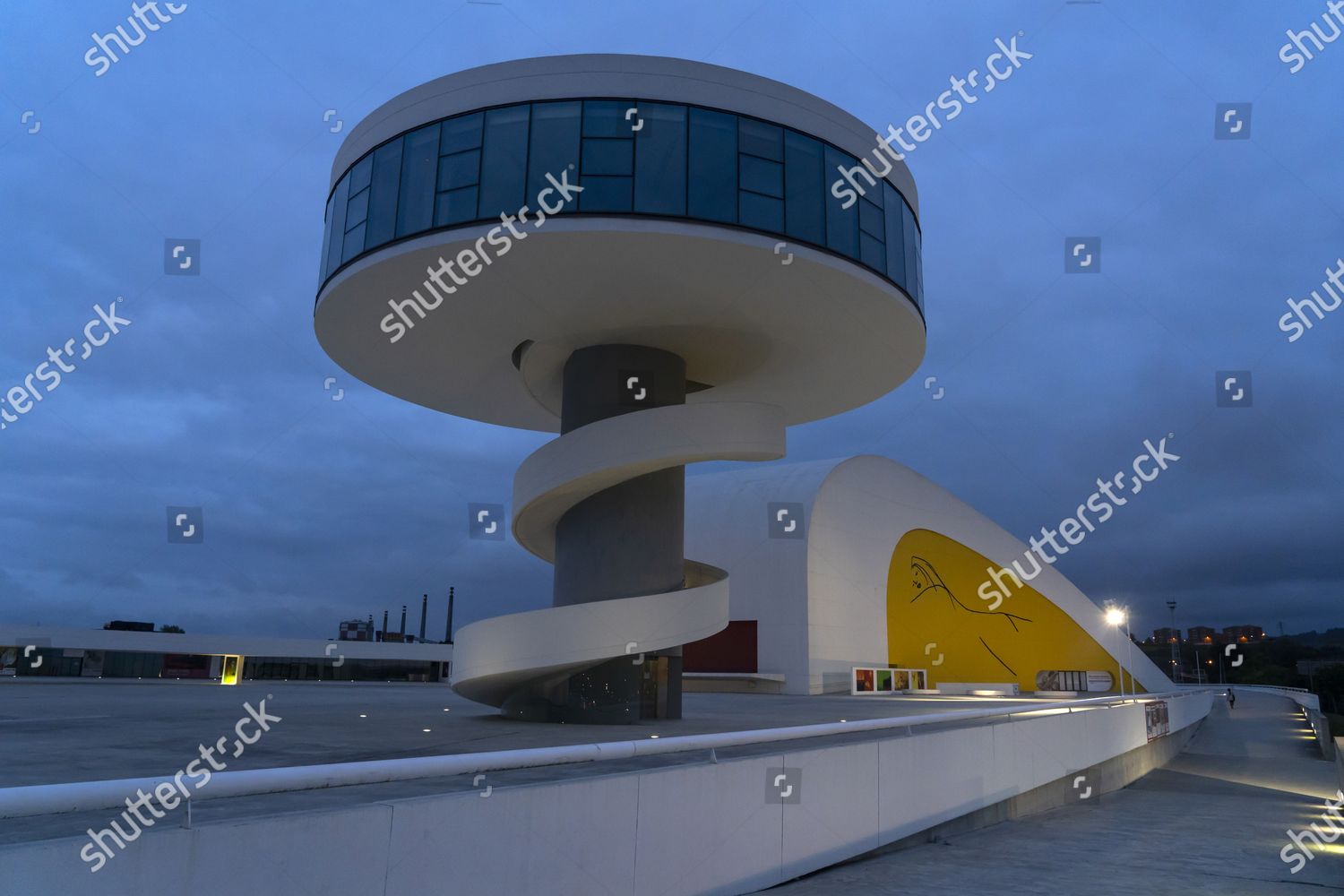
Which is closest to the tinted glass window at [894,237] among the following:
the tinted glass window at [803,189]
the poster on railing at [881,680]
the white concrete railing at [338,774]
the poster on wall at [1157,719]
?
the tinted glass window at [803,189]

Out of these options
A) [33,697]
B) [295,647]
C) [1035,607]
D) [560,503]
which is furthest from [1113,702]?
[295,647]

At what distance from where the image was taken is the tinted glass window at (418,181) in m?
14.3

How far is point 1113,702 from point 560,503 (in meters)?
13.6

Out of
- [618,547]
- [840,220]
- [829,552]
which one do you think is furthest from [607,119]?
[829,552]

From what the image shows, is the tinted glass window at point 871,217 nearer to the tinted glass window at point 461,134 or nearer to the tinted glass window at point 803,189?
the tinted glass window at point 803,189

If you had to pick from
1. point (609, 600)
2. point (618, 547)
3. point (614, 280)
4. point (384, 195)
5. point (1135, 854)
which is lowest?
point (1135, 854)

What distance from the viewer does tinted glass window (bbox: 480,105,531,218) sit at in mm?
13742

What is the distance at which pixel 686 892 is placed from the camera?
280 inches

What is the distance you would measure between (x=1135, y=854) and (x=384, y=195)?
14.6 meters

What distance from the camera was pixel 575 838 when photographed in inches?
247

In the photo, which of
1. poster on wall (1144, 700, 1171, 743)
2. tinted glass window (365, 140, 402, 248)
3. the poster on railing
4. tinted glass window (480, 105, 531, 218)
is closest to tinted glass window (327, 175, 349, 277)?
tinted glass window (365, 140, 402, 248)

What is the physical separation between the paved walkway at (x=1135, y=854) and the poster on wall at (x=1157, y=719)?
68.3 inches

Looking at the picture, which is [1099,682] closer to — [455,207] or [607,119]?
[607,119]

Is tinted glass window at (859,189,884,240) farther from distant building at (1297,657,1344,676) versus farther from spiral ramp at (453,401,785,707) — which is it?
distant building at (1297,657,1344,676)
